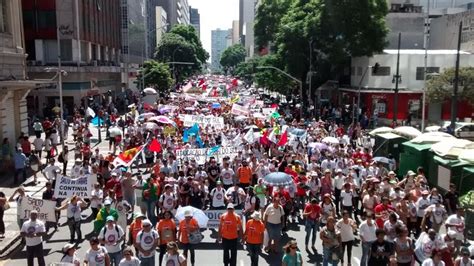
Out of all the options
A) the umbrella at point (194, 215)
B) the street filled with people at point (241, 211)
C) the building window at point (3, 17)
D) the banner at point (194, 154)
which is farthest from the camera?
the building window at point (3, 17)

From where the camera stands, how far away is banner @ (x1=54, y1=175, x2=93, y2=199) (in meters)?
14.9

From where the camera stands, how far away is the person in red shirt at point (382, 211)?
37.8ft

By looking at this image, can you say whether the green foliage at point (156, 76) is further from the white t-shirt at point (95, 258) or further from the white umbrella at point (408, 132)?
the white t-shirt at point (95, 258)

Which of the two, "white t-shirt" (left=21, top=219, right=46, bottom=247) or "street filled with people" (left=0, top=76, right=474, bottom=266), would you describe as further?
"white t-shirt" (left=21, top=219, right=46, bottom=247)

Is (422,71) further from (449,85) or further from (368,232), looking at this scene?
(368,232)

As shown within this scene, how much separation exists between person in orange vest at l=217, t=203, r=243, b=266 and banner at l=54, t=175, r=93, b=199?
5.49m

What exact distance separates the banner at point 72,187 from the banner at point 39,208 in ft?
3.29

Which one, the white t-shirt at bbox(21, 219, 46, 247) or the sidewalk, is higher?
the white t-shirt at bbox(21, 219, 46, 247)

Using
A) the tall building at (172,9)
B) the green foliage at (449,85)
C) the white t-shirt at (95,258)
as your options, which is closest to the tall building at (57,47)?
the green foliage at (449,85)

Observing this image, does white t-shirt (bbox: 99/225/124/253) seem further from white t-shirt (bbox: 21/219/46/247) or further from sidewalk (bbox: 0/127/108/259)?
sidewalk (bbox: 0/127/108/259)

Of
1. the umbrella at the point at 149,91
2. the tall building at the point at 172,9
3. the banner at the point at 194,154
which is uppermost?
the tall building at the point at 172,9

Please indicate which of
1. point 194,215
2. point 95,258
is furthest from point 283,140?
point 95,258

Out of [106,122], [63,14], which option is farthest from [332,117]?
[63,14]

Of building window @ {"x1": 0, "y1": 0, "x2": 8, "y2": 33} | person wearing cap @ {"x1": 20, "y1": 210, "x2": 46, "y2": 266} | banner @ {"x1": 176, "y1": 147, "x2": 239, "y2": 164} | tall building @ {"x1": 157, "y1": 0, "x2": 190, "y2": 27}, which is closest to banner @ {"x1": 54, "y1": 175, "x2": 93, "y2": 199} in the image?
person wearing cap @ {"x1": 20, "y1": 210, "x2": 46, "y2": 266}
